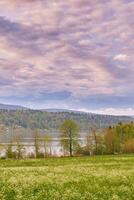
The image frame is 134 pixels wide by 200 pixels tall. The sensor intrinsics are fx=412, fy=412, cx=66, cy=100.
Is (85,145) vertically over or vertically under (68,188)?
over

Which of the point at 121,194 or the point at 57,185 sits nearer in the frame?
the point at 121,194

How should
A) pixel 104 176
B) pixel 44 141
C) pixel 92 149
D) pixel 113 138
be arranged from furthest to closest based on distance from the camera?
pixel 44 141 → pixel 113 138 → pixel 92 149 → pixel 104 176

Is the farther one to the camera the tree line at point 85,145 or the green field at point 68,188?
the tree line at point 85,145

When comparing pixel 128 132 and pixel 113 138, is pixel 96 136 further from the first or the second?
pixel 128 132

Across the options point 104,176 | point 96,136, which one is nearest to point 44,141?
point 96,136

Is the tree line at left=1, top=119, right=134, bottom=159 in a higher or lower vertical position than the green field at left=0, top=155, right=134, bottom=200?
higher

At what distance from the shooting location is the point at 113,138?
14012 cm

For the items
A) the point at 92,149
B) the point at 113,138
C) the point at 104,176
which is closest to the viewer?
the point at 104,176

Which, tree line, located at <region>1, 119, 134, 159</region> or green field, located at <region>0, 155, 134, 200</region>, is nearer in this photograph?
green field, located at <region>0, 155, 134, 200</region>

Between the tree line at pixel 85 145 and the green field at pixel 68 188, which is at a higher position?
the tree line at pixel 85 145

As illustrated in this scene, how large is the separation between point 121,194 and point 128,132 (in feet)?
444

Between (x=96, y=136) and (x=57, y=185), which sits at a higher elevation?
(x=96, y=136)

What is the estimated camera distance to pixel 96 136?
142250 millimetres

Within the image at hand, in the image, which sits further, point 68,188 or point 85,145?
point 85,145
